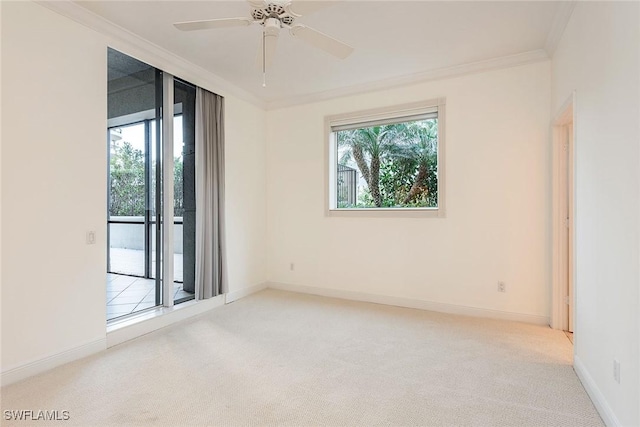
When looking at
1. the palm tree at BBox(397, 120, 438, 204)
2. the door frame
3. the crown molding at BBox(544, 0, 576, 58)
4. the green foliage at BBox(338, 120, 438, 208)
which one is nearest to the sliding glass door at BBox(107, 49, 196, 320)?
the green foliage at BBox(338, 120, 438, 208)

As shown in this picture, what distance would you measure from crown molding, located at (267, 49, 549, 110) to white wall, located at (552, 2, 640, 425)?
836mm

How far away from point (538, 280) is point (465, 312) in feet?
2.62

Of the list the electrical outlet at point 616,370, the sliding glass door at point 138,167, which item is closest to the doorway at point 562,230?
the electrical outlet at point 616,370

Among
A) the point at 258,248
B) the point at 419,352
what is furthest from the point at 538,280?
the point at 258,248

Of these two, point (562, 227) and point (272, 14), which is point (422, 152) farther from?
point (272, 14)

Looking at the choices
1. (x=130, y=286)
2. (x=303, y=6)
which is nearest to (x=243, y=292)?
(x=130, y=286)

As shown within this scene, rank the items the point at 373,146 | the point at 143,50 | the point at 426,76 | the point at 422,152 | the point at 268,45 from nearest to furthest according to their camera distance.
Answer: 1. the point at 268,45
2. the point at 143,50
3. the point at 426,76
4. the point at 422,152
5. the point at 373,146

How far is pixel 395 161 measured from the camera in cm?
414

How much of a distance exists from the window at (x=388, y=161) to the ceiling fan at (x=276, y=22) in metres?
1.96

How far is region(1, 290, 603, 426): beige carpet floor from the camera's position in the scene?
1.85m

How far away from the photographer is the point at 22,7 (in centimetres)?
222

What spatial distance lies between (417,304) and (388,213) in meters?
1.14

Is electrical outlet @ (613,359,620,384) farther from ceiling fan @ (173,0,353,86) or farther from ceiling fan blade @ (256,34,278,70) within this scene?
ceiling fan blade @ (256,34,278,70)

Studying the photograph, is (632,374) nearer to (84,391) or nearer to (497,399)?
(497,399)
